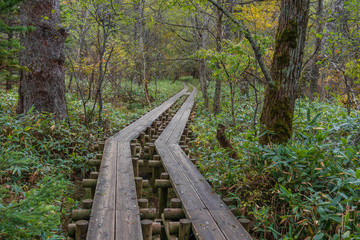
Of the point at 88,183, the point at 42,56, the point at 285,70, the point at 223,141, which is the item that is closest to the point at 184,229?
the point at 88,183

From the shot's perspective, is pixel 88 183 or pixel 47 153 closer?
pixel 88 183

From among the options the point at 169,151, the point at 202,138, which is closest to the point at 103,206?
the point at 169,151

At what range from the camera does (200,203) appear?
3.41m

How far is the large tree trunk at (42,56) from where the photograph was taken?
625cm

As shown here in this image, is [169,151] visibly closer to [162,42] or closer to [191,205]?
[191,205]

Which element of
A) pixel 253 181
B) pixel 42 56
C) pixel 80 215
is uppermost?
pixel 42 56

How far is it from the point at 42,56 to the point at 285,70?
19.0ft

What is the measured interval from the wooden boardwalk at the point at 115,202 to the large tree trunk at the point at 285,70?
236cm

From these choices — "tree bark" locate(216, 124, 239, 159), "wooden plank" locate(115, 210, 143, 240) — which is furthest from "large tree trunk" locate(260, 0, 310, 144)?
"wooden plank" locate(115, 210, 143, 240)

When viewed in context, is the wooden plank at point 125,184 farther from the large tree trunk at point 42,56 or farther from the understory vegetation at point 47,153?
the large tree trunk at point 42,56

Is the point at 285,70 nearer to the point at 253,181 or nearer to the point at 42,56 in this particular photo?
the point at 253,181

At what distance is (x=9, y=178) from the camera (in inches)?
167

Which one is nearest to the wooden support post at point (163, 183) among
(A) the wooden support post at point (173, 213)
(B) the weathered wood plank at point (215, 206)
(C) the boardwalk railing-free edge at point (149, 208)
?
(C) the boardwalk railing-free edge at point (149, 208)

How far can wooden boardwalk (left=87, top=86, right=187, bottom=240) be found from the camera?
270 centimetres
